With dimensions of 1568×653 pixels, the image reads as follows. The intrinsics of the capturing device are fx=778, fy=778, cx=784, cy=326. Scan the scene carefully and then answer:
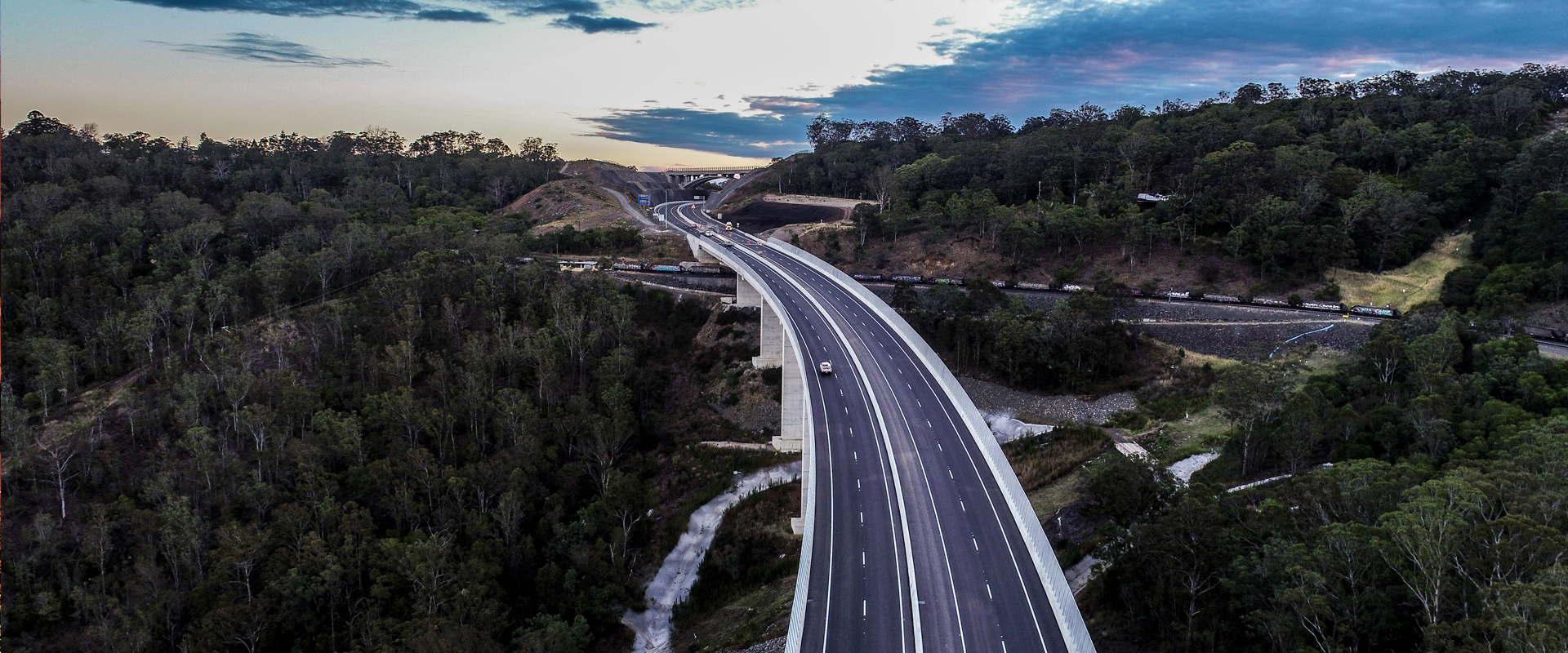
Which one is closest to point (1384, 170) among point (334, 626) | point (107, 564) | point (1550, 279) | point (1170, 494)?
point (1550, 279)

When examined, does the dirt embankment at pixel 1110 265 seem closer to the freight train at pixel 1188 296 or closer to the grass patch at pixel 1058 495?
the freight train at pixel 1188 296

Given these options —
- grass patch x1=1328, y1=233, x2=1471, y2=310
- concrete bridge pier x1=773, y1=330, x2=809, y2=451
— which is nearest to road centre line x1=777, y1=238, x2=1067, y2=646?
concrete bridge pier x1=773, y1=330, x2=809, y2=451

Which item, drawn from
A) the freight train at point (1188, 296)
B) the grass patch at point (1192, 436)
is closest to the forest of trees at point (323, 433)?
the freight train at point (1188, 296)

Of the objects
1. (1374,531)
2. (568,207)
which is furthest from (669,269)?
(1374,531)

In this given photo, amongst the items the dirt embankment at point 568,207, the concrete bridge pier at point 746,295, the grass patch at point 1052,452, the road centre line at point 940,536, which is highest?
the dirt embankment at point 568,207

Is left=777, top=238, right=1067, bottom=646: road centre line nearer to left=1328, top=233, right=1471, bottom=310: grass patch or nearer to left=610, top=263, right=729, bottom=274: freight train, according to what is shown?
left=610, top=263, right=729, bottom=274: freight train

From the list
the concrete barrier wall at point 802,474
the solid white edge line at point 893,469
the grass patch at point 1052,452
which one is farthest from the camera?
the grass patch at point 1052,452

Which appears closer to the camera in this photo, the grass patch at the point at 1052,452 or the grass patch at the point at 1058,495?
the grass patch at the point at 1058,495
